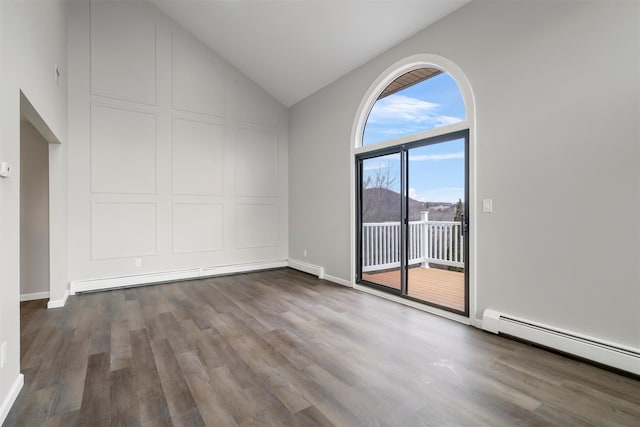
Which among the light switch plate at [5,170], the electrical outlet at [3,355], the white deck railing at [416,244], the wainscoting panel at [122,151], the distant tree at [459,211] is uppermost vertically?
the wainscoting panel at [122,151]

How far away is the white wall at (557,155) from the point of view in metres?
2.12

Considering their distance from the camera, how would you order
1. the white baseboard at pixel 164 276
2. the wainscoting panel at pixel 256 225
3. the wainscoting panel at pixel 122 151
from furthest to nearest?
the wainscoting panel at pixel 256 225 → the wainscoting panel at pixel 122 151 → the white baseboard at pixel 164 276

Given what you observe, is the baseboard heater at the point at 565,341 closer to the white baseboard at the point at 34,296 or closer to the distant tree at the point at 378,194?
the distant tree at the point at 378,194

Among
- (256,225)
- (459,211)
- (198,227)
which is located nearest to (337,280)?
(256,225)

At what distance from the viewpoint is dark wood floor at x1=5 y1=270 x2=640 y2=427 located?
5.47 ft

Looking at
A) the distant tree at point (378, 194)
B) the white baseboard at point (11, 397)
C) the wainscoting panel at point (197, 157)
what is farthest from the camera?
the wainscoting panel at point (197, 157)

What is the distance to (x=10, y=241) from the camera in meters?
1.78

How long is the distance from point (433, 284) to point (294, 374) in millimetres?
2882

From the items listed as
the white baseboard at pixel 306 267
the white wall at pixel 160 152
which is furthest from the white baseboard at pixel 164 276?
the white baseboard at pixel 306 267

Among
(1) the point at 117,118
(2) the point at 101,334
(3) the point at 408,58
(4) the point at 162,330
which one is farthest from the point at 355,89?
(2) the point at 101,334

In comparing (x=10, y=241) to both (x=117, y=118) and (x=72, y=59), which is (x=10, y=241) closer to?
(x=117, y=118)

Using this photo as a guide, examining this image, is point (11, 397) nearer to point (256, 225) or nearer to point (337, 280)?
point (337, 280)

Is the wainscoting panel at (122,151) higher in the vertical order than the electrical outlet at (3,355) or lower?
higher

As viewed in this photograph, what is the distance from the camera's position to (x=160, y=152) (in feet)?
15.9
